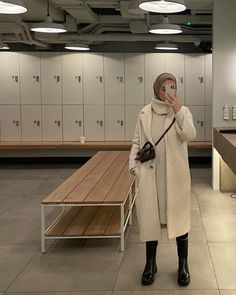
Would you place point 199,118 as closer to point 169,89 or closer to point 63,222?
point 63,222

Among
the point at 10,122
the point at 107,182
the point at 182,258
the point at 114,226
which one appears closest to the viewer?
the point at 182,258

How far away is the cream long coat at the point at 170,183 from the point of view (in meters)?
3.04

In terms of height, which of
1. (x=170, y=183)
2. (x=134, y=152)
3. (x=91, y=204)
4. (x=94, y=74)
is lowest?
(x=91, y=204)

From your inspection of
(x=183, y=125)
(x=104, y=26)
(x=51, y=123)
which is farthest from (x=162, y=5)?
(x=51, y=123)

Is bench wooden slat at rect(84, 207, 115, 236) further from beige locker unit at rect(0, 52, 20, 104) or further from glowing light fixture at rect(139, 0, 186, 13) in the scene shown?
beige locker unit at rect(0, 52, 20, 104)

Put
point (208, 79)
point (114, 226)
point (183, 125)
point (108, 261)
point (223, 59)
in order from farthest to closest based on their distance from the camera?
point (208, 79) < point (223, 59) < point (114, 226) < point (108, 261) < point (183, 125)

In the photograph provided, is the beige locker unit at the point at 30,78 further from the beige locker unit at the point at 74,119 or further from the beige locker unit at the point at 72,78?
the beige locker unit at the point at 74,119

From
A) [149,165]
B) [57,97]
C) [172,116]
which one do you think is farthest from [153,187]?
[57,97]

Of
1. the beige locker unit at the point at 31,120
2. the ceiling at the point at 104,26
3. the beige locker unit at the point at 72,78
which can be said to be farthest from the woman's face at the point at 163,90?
the beige locker unit at the point at 31,120

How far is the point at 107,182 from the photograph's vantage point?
456cm

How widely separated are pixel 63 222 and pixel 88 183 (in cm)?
52

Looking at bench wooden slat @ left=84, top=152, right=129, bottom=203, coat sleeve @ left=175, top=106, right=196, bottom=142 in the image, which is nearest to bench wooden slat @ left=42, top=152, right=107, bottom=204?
bench wooden slat @ left=84, top=152, right=129, bottom=203

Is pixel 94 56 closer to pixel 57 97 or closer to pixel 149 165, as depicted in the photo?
pixel 57 97

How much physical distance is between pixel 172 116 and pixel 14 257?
6.27 ft
